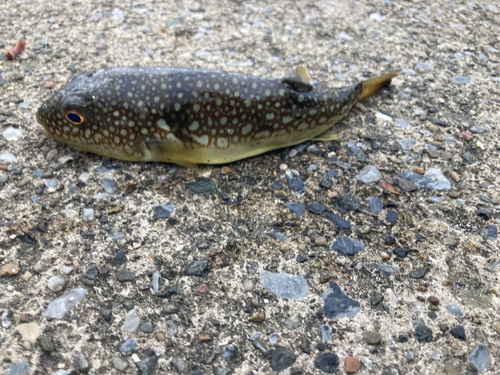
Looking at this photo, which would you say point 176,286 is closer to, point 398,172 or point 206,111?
point 206,111

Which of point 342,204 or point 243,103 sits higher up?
point 243,103

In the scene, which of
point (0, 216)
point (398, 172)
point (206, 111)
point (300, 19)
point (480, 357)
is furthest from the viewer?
point (300, 19)

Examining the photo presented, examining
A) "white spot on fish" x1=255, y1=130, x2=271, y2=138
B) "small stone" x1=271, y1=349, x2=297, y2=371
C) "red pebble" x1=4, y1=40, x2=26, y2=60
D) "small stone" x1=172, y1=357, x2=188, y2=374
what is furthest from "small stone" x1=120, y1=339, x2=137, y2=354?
"red pebble" x1=4, y1=40, x2=26, y2=60

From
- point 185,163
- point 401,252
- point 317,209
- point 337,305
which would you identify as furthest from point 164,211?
point 401,252

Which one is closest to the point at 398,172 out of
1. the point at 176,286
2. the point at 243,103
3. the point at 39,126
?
the point at 243,103

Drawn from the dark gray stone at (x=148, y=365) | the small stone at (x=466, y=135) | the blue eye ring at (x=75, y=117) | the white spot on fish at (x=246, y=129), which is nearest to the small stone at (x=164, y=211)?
the white spot on fish at (x=246, y=129)

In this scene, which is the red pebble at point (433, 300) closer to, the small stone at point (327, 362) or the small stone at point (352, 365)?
the small stone at point (352, 365)
